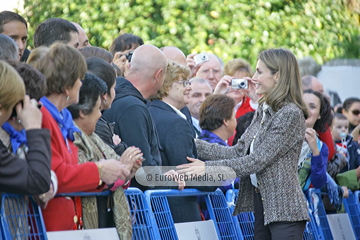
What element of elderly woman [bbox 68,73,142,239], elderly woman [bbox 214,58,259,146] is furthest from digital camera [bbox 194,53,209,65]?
elderly woman [bbox 68,73,142,239]

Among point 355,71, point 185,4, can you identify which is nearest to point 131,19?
point 185,4

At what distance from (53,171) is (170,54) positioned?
3.62 meters

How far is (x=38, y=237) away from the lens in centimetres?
412

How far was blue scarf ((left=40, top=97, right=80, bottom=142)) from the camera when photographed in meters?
4.22

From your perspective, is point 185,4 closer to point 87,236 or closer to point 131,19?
point 131,19

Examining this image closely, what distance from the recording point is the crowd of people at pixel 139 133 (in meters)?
3.95

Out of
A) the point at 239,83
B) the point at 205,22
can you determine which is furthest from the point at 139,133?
the point at 205,22

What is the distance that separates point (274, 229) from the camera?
18.8ft

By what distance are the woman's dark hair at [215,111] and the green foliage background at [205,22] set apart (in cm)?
779

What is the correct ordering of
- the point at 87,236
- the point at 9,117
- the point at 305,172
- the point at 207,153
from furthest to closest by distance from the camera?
the point at 305,172 < the point at 207,153 < the point at 87,236 < the point at 9,117

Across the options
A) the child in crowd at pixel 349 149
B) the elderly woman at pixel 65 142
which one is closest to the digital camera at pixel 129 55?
the elderly woman at pixel 65 142

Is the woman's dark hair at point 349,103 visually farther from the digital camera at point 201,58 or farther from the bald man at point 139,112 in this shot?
the bald man at point 139,112

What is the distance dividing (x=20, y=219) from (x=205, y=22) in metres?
11.5

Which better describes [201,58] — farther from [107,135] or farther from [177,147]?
[107,135]
